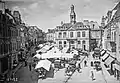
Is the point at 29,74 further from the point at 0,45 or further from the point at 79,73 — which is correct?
the point at 79,73

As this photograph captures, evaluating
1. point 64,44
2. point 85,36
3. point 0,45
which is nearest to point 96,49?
point 85,36

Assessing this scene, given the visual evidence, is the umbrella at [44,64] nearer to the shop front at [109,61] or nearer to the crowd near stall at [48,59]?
the crowd near stall at [48,59]

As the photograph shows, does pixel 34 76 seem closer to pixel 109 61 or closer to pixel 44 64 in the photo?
pixel 44 64

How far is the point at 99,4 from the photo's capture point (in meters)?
4.08

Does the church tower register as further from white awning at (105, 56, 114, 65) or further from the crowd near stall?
white awning at (105, 56, 114, 65)

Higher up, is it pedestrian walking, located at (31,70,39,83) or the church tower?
the church tower

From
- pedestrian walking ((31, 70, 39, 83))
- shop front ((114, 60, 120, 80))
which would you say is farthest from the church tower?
pedestrian walking ((31, 70, 39, 83))

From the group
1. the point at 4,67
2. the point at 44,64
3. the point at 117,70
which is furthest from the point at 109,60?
the point at 4,67

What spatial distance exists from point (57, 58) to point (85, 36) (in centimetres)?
91

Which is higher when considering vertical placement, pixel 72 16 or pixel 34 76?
pixel 72 16

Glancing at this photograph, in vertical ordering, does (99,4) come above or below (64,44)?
above

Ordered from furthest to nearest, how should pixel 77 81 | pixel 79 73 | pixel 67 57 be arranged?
1. pixel 67 57
2. pixel 79 73
3. pixel 77 81

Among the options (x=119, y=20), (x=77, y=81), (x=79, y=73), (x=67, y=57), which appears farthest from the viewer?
(x=67, y=57)

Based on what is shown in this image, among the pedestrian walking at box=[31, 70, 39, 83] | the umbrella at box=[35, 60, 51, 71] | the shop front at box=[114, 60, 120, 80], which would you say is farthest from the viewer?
the umbrella at box=[35, 60, 51, 71]
